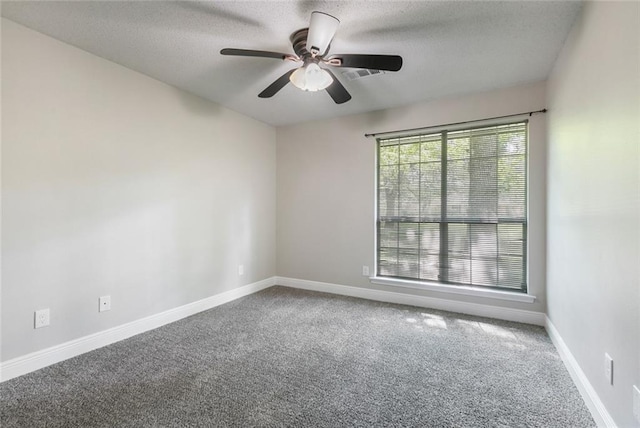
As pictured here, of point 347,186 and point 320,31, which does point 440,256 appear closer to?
point 347,186

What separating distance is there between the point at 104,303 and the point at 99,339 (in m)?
0.29

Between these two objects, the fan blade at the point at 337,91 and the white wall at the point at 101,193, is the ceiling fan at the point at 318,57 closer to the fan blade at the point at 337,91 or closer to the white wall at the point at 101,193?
the fan blade at the point at 337,91

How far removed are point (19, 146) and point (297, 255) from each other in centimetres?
304

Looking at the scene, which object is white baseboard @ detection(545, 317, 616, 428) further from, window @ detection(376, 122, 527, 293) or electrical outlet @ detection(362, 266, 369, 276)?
electrical outlet @ detection(362, 266, 369, 276)

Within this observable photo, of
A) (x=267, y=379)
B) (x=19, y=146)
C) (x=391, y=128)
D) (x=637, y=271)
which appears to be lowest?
(x=267, y=379)

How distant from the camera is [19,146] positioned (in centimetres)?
195

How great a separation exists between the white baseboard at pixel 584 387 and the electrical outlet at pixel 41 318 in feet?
11.4

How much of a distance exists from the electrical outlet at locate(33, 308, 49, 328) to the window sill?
10.1 feet

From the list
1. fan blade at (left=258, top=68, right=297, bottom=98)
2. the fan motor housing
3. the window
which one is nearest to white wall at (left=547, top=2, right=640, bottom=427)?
the window

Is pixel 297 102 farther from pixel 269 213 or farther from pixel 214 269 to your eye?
pixel 214 269

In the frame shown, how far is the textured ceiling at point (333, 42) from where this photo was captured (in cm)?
180

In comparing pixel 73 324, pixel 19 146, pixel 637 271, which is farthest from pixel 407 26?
pixel 73 324

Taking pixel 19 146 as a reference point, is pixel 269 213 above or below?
below

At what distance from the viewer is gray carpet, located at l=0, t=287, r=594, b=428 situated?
5.13 ft
